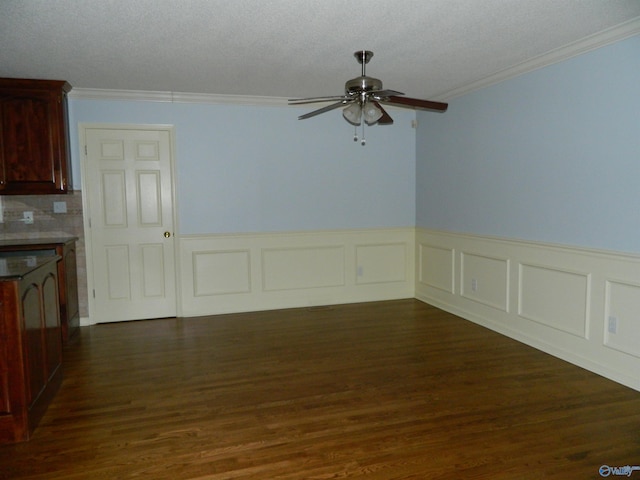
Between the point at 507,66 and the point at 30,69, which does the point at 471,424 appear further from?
the point at 30,69

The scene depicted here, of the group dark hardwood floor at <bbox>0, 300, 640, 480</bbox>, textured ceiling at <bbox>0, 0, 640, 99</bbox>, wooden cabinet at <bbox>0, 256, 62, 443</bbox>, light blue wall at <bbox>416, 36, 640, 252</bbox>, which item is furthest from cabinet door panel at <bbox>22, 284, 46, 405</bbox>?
light blue wall at <bbox>416, 36, 640, 252</bbox>

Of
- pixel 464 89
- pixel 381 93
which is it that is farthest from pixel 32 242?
pixel 464 89

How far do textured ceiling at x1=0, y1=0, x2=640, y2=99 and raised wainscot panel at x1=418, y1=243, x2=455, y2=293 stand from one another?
1.92 meters

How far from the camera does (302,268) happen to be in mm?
5688

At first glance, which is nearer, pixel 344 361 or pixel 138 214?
pixel 344 361

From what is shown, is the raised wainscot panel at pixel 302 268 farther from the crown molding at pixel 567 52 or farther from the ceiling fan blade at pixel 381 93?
the ceiling fan blade at pixel 381 93

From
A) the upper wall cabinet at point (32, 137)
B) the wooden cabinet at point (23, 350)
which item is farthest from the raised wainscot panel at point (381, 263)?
the wooden cabinet at point (23, 350)

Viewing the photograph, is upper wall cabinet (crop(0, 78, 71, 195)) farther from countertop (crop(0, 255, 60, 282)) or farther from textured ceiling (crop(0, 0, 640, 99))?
countertop (crop(0, 255, 60, 282))

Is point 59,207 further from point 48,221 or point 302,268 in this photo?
point 302,268

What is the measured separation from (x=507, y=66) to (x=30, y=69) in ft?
13.5

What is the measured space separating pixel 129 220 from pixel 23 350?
2.65m

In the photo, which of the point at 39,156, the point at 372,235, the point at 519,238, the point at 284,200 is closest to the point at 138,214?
the point at 39,156

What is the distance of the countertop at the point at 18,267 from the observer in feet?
8.41

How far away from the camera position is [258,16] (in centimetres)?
294
